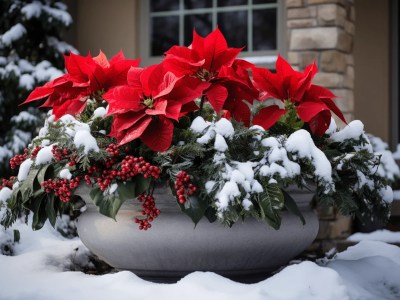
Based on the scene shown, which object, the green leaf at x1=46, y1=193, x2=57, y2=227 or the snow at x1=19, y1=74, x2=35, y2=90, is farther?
the snow at x1=19, y1=74, x2=35, y2=90

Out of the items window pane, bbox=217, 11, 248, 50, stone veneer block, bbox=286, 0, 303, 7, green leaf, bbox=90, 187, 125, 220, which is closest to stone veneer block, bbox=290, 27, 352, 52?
stone veneer block, bbox=286, 0, 303, 7

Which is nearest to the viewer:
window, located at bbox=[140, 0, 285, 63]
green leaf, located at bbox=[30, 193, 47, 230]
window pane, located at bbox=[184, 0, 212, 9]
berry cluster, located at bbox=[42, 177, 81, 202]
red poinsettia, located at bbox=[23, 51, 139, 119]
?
berry cluster, located at bbox=[42, 177, 81, 202]

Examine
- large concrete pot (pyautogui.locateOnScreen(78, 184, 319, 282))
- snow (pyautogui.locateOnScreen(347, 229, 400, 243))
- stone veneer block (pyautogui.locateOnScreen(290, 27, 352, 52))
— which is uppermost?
stone veneer block (pyautogui.locateOnScreen(290, 27, 352, 52))

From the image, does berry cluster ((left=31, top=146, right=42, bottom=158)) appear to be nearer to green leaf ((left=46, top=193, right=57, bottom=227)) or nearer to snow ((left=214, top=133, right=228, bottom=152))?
green leaf ((left=46, top=193, right=57, bottom=227))

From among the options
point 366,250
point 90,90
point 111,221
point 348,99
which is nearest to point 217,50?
point 90,90

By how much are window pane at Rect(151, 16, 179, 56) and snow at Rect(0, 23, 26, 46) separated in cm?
127

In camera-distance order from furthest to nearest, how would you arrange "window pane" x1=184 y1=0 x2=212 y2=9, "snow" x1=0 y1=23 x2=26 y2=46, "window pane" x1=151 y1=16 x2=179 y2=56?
"window pane" x1=151 y1=16 x2=179 y2=56 < "window pane" x1=184 y1=0 x2=212 y2=9 < "snow" x1=0 y1=23 x2=26 y2=46

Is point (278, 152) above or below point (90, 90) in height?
below

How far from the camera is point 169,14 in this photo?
564 centimetres

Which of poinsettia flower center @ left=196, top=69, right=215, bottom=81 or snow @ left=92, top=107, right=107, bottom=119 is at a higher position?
poinsettia flower center @ left=196, top=69, right=215, bottom=81

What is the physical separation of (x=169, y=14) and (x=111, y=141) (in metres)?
4.21

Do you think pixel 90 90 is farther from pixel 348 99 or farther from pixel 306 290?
pixel 348 99

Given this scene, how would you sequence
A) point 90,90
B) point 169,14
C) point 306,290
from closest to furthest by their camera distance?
1. point 306,290
2. point 90,90
3. point 169,14

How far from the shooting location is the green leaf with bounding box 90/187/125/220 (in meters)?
1.47
